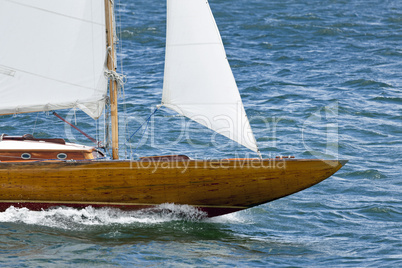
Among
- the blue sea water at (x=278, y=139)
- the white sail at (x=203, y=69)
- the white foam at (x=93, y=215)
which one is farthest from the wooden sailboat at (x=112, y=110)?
the blue sea water at (x=278, y=139)

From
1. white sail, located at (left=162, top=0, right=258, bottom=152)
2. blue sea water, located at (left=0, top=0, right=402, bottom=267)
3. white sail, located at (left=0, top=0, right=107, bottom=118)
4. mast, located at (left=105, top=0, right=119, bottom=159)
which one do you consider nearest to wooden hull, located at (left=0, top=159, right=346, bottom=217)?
blue sea water, located at (left=0, top=0, right=402, bottom=267)

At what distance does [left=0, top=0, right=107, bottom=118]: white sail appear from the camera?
53.3 ft

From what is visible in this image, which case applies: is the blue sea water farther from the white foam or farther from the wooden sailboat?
the wooden sailboat

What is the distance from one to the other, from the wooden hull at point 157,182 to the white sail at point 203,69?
0.91m

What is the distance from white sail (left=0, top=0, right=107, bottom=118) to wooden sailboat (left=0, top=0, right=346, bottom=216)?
25 mm

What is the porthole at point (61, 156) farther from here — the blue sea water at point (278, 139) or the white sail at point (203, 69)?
the white sail at point (203, 69)

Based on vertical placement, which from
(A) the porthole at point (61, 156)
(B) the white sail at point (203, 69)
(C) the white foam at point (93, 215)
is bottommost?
(C) the white foam at point (93, 215)

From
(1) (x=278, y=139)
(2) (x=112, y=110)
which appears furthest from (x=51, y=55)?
(1) (x=278, y=139)

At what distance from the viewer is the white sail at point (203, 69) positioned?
50.7ft

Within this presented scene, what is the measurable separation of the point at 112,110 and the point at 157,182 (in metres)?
2.22

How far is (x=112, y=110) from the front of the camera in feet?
54.4

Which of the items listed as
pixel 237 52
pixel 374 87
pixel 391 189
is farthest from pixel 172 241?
pixel 237 52

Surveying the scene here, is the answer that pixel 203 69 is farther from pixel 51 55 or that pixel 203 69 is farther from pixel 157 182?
pixel 51 55

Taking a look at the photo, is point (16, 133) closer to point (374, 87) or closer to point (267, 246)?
point (267, 246)
